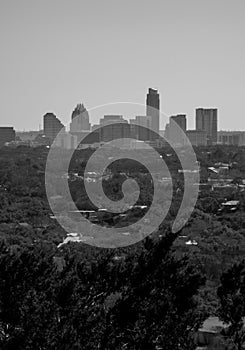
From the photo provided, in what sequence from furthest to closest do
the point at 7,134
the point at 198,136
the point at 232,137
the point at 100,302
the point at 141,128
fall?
1. the point at 232,137
2. the point at 7,134
3. the point at 198,136
4. the point at 141,128
5. the point at 100,302

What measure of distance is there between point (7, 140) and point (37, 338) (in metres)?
45.6

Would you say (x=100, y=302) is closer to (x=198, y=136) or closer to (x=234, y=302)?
(x=234, y=302)

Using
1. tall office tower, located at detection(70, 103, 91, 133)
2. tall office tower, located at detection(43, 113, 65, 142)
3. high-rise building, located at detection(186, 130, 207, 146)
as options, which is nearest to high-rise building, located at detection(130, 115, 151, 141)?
tall office tower, located at detection(70, 103, 91, 133)

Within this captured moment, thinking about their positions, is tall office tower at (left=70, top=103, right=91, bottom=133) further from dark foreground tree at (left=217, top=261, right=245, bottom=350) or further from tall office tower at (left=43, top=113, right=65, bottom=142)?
dark foreground tree at (left=217, top=261, right=245, bottom=350)

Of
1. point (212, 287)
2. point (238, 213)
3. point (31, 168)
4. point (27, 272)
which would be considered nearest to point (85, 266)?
point (27, 272)

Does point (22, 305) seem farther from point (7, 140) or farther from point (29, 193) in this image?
point (7, 140)

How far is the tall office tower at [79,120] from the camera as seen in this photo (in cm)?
2713

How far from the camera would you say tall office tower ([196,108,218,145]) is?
53531 millimetres

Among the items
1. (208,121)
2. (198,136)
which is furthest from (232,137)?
(198,136)

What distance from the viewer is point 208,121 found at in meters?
54.5

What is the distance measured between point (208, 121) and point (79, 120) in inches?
1095

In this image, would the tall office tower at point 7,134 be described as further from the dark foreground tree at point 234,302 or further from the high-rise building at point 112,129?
the dark foreground tree at point 234,302

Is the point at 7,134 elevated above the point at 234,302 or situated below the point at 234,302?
above

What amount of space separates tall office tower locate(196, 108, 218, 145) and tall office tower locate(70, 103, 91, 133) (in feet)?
74.5
